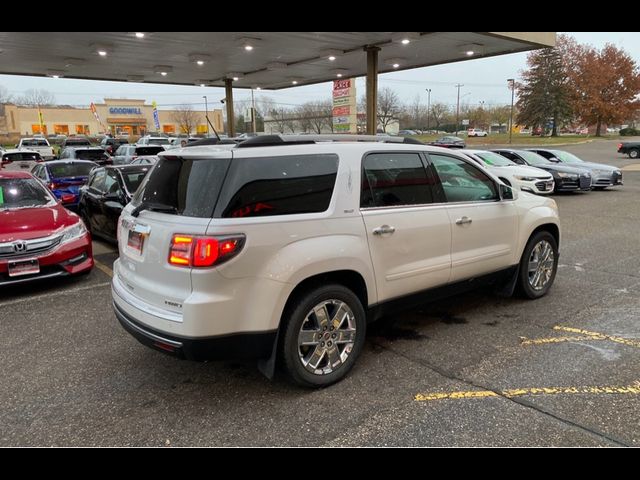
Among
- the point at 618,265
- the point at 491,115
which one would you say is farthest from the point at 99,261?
the point at 491,115

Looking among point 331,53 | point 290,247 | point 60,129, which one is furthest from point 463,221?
point 60,129

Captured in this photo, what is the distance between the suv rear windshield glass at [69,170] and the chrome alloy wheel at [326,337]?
33.7 feet

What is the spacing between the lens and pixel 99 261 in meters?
7.71

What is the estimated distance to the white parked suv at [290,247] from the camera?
3031 millimetres

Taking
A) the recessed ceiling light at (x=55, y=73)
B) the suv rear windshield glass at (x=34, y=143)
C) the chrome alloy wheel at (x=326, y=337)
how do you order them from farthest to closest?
1. the suv rear windshield glass at (x=34, y=143)
2. the recessed ceiling light at (x=55, y=73)
3. the chrome alloy wheel at (x=326, y=337)

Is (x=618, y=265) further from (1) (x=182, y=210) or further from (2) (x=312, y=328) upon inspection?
(1) (x=182, y=210)

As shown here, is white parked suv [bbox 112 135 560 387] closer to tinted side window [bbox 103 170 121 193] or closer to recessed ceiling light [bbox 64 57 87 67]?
tinted side window [bbox 103 170 121 193]

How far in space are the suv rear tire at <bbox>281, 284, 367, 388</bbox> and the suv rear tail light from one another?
0.65 m

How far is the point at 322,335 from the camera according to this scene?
3498mm

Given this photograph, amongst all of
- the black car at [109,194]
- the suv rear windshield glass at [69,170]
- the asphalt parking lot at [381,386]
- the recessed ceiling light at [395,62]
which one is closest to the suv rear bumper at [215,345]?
the asphalt parking lot at [381,386]

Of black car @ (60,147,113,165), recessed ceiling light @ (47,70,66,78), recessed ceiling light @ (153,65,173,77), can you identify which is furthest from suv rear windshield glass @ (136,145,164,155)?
recessed ceiling light @ (47,70,66,78)

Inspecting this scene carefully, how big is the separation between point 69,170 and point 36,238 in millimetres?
6752

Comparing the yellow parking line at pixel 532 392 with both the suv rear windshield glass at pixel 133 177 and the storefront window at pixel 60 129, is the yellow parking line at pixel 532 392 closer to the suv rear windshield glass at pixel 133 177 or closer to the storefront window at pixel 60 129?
the suv rear windshield glass at pixel 133 177

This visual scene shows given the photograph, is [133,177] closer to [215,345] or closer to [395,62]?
[215,345]
